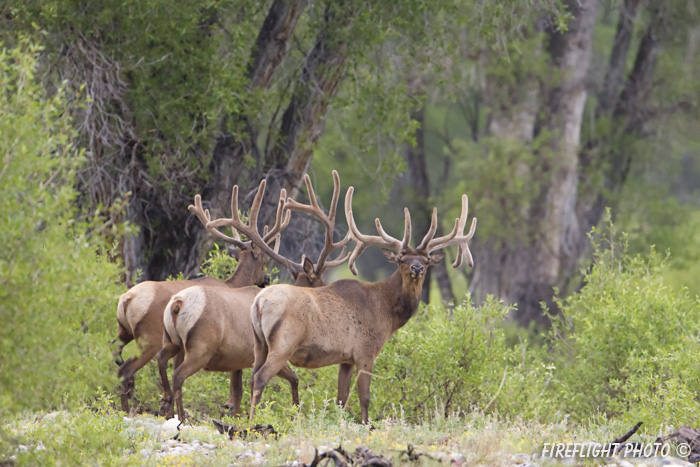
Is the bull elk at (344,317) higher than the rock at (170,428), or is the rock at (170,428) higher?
the bull elk at (344,317)

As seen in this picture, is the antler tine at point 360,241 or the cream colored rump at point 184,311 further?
the antler tine at point 360,241

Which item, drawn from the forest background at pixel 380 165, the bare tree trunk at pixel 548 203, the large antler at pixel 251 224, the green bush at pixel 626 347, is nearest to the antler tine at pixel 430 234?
the forest background at pixel 380 165

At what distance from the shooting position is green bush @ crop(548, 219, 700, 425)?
1045cm

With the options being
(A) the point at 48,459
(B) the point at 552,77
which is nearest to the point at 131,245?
(A) the point at 48,459

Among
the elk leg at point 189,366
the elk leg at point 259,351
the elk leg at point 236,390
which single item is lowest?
the elk leg at point 236,390

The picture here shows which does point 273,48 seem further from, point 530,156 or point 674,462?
point 674,462

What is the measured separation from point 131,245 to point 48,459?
8.25 m

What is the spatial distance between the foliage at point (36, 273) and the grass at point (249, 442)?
66 cm

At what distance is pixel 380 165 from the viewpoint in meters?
16.9

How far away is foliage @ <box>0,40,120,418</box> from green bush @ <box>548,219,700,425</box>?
5.91 m

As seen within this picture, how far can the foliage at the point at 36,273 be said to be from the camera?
20.0ft

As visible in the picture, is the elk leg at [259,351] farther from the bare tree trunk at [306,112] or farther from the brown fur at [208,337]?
the bare tree trunk at [306,112]

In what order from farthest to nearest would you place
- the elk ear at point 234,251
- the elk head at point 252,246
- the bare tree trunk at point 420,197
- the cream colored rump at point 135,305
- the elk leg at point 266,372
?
the bare tree trunk at point 420,197, the elk ear at point 234,251, the elk head at point 252,246, the cream colored rump at point 135,305, the elk leg at point 266,372

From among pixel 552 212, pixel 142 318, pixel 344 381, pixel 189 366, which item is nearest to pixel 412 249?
pixel 344 381
